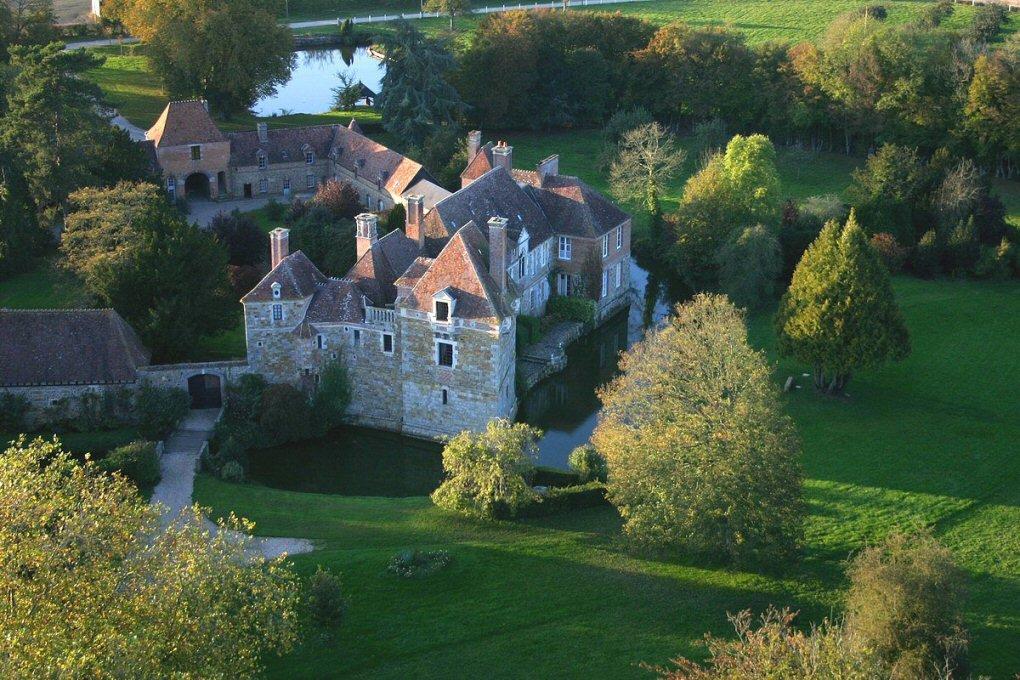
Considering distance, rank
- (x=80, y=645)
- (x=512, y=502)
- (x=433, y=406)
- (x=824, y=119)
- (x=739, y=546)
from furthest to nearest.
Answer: (x=824, y=119), (x=433, y=406), (x=512, y=502), (x=739, y=546), (x=80, y=645)

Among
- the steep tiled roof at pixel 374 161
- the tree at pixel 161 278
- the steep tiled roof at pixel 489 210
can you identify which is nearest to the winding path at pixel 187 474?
the tree at pixel 161 278

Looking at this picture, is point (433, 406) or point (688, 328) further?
point (433, 406)

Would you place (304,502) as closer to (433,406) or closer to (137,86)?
(433,406)

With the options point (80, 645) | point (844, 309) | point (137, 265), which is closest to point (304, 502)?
point (137, 265)

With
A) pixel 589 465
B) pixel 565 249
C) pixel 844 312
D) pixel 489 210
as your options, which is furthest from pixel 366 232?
pixel 844 312

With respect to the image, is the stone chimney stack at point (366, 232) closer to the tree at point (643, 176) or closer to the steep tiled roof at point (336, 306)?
the steep tiled roof at point (336, 306)

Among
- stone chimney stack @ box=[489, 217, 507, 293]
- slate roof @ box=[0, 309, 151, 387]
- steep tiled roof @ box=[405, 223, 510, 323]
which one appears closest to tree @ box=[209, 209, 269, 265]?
slate roof @ box=[0, 309, 151, 387]
